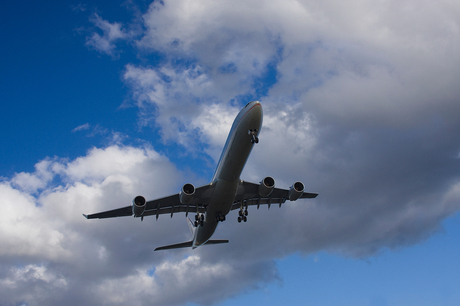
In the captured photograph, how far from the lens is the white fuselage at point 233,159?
26328 mm

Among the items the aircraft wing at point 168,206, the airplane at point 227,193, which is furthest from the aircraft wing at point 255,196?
the aircraft wing at point 168,206

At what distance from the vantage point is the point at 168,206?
35.8 m

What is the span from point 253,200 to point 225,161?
410 inches

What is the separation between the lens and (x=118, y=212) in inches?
1298

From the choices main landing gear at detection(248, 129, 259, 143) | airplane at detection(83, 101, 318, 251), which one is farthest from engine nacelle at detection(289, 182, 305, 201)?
main landing gear at detection(248, 129, 259, 143)

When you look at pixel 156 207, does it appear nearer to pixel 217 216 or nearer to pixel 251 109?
pixel 217 216

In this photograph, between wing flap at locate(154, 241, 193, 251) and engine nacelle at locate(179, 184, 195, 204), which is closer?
engine nacelle at locate(179, 184, 195, 204)

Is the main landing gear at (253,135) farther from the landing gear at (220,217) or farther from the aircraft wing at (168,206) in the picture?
the landing gear at (220,217)

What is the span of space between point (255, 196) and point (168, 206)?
8.93 m

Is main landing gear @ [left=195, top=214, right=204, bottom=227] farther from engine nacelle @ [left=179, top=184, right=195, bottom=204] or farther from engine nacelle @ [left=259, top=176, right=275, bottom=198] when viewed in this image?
engine nacelle @ [left=259, top=176, right=275, bottom=198]

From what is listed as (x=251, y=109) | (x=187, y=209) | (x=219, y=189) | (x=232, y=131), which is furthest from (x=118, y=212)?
(x=251, y=109)

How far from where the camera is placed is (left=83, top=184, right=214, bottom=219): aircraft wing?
31.8m

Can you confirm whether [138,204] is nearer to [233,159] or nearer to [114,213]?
[114,213]

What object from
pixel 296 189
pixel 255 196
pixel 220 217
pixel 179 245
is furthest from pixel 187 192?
pixel 179 245
